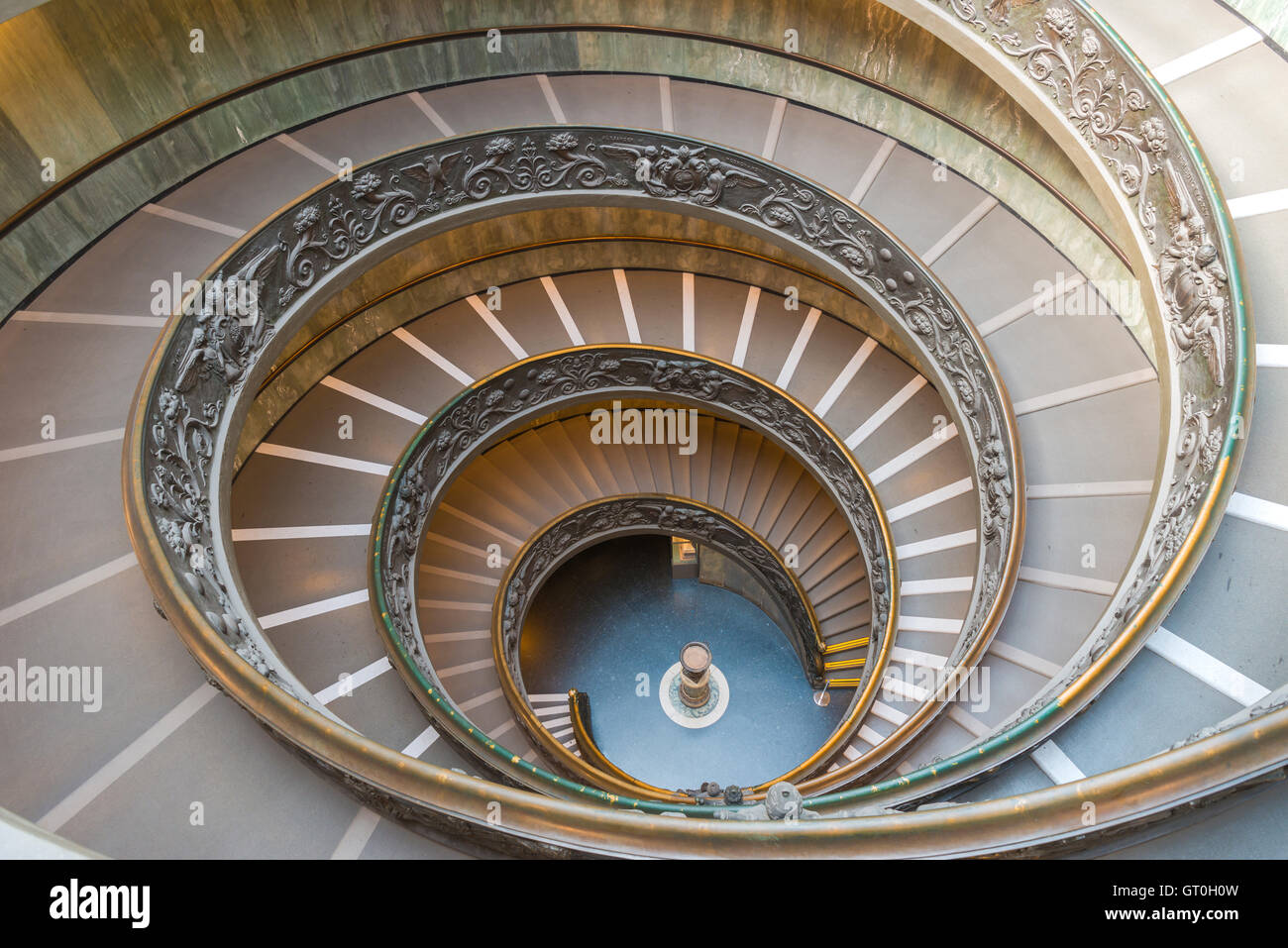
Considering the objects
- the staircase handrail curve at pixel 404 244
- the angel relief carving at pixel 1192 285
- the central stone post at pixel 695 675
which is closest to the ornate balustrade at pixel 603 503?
the central stone post at pixel 695 675

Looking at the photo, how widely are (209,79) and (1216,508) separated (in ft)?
33.7

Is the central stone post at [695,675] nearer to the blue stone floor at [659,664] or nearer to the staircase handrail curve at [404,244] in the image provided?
the blue stone floor at [659,664]

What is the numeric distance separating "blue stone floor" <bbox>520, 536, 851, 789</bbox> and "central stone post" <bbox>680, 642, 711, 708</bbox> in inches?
18.5

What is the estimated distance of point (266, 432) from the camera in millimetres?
10359

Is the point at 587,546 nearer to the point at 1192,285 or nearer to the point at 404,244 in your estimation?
the point at 404,244

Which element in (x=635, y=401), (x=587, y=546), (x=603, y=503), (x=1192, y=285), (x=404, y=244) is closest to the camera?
(x=1192, y=285)

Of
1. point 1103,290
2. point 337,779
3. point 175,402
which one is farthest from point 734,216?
point 337,779

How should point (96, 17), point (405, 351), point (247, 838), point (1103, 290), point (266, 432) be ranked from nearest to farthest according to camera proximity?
1. point (247, 838)
2. point (96, 17)
3. point (1103, 290)
4. point (266, 432)
5. point (405, 351)

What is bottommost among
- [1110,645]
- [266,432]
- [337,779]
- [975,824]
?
[975,824]

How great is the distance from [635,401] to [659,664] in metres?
4.61

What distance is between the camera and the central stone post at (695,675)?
12555 millimetres

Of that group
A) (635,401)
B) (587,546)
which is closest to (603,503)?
(587,546)

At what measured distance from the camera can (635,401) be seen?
45.3ft

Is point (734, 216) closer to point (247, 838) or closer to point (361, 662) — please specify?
point (361, 662)
